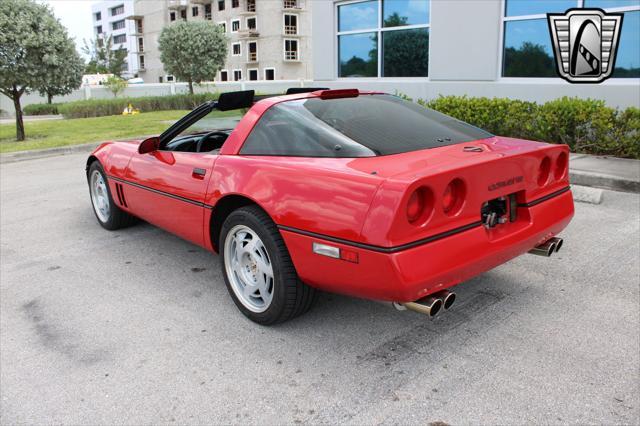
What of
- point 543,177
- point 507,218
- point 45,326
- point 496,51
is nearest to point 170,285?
point 45,326

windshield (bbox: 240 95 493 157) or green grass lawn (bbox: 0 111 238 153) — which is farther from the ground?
→ windshield (bbox: 240 95 493 157)

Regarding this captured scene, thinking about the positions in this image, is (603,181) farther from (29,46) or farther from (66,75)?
(66,75)

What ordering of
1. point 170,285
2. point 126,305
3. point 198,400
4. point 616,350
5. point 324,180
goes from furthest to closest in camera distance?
point 170,285 → point 126,305 → point 616,350 → point 324,180 → point 198,400

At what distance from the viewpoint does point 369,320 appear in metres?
3.45

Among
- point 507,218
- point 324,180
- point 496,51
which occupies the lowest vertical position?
point 507,218

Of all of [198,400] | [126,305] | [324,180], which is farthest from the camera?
[126,305]

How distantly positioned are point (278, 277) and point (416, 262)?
886 mm

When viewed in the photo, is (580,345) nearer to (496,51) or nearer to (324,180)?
(324,180)

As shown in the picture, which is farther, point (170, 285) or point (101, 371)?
point (170, 285)

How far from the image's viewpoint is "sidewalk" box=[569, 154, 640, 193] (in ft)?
22.5

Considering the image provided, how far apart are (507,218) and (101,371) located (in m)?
2.43

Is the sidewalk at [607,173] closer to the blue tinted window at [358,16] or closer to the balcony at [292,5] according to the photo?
the blue tinted window at [358,16]

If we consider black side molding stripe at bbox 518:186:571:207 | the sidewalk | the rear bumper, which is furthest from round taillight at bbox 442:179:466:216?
the sidewalk

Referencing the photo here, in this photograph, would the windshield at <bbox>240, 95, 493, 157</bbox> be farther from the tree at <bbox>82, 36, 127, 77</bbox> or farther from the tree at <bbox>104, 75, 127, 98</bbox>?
the tree at <bbox>82, 36, 127, 77</bbox>
